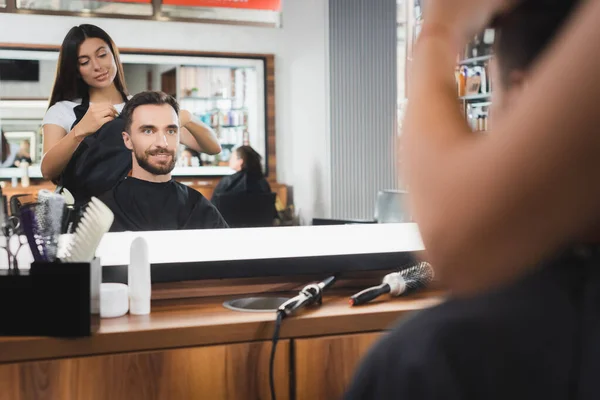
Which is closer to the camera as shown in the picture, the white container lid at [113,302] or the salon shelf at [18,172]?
the white container lid at [113,302]

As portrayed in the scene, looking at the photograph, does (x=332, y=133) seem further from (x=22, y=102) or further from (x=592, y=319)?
(x=592, y=319)

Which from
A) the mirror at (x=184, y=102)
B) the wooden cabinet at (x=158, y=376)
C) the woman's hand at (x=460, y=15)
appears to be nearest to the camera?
the woman's hand at (x=460, y=15)

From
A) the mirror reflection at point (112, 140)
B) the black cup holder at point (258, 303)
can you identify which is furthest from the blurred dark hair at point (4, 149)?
the black cup holder at point (258, 303)

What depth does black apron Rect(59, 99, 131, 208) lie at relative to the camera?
5.24 feet

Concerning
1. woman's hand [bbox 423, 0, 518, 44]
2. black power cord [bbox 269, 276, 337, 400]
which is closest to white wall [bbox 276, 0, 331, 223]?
black power cord [bbox 269, 276, 337, 400]

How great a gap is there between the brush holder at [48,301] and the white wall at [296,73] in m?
Result: 0.72

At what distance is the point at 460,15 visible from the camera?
554 millimetres

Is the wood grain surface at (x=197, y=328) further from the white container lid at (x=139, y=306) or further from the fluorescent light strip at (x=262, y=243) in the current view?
the fluorescent light strip at (x=262, y=243)

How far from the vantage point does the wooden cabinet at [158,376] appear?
1221mm

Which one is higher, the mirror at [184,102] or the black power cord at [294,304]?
the mirror at [184,102]

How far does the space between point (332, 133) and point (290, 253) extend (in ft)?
1.55

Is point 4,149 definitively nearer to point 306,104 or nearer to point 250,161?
point 250,161

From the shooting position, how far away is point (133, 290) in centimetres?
141

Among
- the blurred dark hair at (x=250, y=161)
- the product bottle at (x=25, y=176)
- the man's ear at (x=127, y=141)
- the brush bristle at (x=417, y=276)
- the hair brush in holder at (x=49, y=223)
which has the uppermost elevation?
the man's ear at (x=127, y=141)
